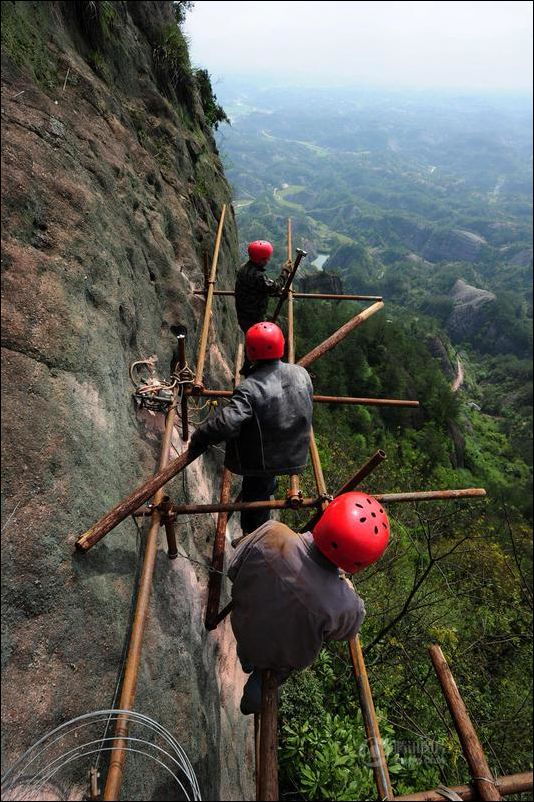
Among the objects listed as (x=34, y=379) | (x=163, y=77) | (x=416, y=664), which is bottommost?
(x=416, y=664)

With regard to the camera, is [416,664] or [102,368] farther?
[416,664]

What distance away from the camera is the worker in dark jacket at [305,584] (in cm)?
296

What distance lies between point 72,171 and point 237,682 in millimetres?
6901

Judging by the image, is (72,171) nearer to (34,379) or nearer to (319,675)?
(34,379)

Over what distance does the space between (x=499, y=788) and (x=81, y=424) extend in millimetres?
4213

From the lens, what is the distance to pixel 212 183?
46.1 feet

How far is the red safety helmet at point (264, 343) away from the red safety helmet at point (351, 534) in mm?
1871

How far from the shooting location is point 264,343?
436cm

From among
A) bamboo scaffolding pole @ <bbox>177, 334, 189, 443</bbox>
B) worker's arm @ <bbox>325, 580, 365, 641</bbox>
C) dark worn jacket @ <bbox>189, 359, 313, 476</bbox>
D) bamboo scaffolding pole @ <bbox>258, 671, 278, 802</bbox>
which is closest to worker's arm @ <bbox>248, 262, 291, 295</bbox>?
bamboo scaffolding pole @ <bbox>177, 334, 189, 443</bbox>

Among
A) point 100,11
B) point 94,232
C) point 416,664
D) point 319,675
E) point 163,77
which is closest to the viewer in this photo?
point 94,232

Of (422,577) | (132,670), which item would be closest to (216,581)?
(132,670)

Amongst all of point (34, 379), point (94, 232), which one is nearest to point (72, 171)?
point (94, 232)

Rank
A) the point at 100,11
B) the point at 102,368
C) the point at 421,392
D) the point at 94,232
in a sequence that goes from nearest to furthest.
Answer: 1. the point at 102,368
2. the point at 94,232
3. the point at 100,11
4. the point at 421,392

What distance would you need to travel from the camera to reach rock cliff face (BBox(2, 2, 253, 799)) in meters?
3.04
